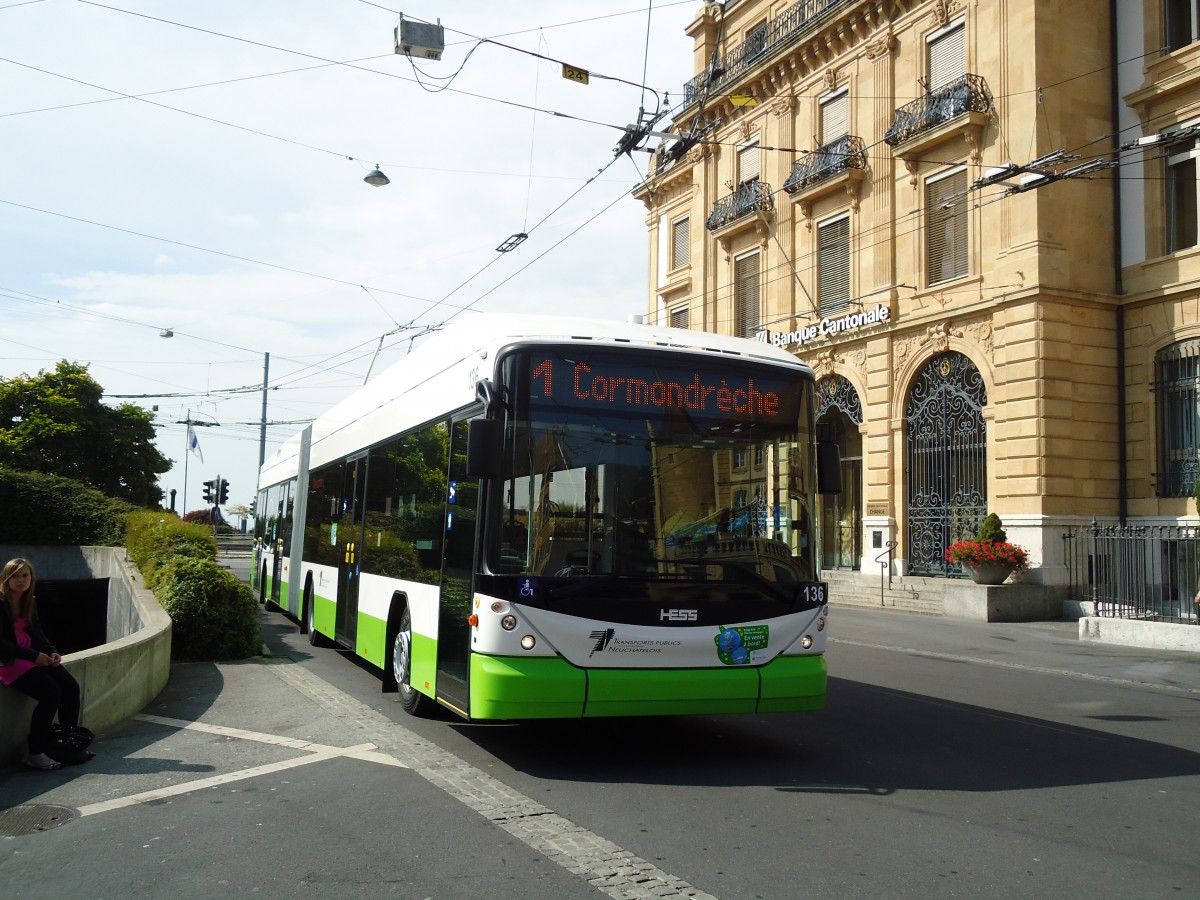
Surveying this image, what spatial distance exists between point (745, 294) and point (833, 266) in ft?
14.1

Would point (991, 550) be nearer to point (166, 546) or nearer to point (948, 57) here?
point (948, 57)

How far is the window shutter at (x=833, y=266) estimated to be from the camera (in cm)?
2856

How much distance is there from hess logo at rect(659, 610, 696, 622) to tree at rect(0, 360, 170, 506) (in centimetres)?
3571

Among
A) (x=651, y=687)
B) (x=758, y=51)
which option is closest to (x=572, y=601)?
(x=651, y=687)

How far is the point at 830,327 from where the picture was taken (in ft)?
93.2

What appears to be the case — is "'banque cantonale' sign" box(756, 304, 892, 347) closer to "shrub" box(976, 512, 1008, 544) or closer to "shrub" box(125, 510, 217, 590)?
"shrub" box(976, 512, 1008, 544)

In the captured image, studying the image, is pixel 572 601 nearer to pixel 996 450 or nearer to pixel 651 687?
pixel 651 687

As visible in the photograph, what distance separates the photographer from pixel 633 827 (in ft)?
18.8

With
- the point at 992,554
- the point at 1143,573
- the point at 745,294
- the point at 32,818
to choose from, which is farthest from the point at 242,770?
the point at 745,294

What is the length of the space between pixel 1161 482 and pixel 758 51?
17.2 m

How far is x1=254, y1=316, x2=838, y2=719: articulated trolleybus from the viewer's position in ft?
22.8

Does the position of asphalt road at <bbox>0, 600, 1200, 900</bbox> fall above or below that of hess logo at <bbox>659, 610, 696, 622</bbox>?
below

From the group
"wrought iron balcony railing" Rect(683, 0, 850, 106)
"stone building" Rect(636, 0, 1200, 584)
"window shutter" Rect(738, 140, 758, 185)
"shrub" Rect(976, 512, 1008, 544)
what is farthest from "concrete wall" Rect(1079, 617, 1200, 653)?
"window shutter" Rect(738, 140, 758, 185)

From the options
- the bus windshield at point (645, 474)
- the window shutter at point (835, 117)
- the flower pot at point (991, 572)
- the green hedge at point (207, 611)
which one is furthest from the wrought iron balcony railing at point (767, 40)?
the bus windshield at point (645, 474)
